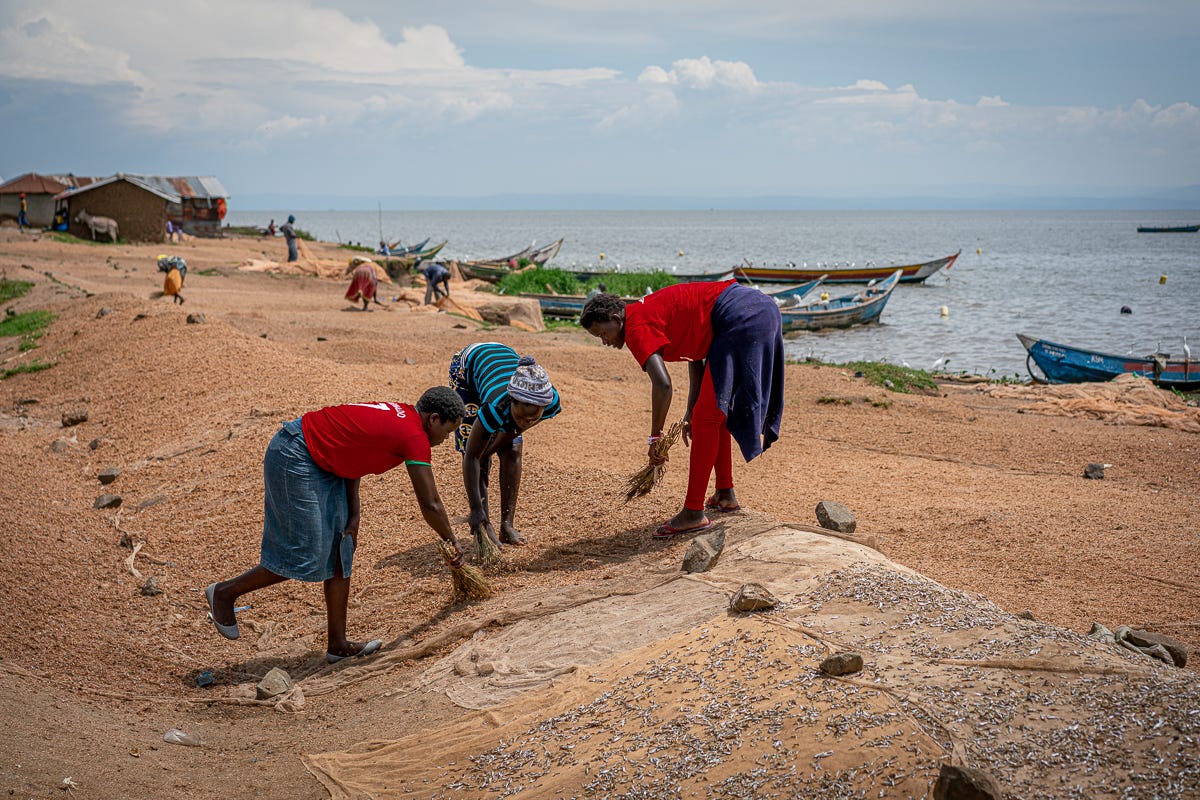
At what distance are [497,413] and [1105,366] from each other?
1365 cm

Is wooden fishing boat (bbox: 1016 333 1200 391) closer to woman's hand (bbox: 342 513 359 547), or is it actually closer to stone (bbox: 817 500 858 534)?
stone (bbox: 817 500 858 534)

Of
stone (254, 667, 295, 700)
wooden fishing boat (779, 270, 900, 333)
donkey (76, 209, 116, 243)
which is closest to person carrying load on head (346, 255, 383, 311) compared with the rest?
wooden fishing boat (779, 270, 900, 333)

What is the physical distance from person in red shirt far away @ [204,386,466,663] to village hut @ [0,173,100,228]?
40108mm

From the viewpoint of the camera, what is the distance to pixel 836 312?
24109 mm

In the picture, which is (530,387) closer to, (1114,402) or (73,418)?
(73,418)

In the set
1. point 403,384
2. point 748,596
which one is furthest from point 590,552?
point 403,384

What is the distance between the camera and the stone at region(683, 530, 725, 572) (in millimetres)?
4812

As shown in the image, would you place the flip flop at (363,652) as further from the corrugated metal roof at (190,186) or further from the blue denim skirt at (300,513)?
the corrugated metal roof at (190,186)

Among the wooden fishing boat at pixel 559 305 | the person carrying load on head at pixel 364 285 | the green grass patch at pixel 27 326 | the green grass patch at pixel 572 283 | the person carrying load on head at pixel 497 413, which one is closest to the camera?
the person carrying load on head at pixel 497 413

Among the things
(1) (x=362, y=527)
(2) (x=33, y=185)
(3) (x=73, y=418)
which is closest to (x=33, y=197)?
(2) (x=33, y=185)

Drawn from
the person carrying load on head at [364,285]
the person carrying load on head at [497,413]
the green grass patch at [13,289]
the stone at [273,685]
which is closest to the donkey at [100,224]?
the green grass patch at [13,289]

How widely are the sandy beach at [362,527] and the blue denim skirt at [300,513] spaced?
0.61m

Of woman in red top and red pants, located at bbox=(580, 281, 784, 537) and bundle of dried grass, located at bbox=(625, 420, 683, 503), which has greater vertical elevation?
woman in red top and red pants, located at bbox=(580, 281, 784, 537)

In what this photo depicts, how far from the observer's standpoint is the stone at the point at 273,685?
451cm
